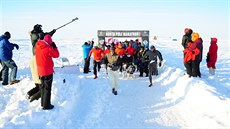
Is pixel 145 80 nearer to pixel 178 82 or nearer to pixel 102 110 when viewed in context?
pixel 178 82

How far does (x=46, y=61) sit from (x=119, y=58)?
3.83 m

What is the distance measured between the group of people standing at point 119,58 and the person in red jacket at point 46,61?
134 inches

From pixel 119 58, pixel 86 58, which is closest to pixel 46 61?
pixel 119 58

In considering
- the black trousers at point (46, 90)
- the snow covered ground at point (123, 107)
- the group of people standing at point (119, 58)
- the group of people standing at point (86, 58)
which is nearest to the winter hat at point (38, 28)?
the group of people standing at point (86, 58)

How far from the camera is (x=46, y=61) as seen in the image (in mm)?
7617

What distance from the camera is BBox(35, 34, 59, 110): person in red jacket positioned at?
745 centimetres

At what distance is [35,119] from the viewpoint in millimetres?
6820

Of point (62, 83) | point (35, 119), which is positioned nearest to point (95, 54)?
point (62, 83)

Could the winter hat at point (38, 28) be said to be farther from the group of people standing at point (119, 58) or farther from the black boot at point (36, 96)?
the group of people standing at point (119, 58)

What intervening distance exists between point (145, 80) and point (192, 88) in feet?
12.7

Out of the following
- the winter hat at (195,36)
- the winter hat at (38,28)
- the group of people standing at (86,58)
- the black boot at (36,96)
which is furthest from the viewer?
the winter hat at (195,36)

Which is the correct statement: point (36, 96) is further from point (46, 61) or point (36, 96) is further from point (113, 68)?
point (113, 68)

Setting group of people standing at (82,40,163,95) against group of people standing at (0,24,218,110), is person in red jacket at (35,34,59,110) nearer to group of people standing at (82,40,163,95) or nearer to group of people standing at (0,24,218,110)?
group of people standing at (0,24,218,110)

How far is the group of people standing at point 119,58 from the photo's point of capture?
10866 millimetres
